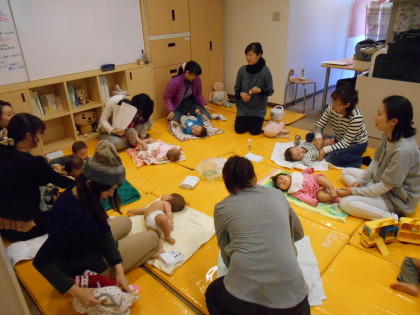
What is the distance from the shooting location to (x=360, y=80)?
13.0 feet

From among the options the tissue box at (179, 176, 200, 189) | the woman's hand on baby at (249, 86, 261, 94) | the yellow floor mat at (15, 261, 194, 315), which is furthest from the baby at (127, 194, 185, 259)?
the woman's hand on baby at (249, 86, 261, 94)

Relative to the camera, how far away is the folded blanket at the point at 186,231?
7.06ft

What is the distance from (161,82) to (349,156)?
9.19ft

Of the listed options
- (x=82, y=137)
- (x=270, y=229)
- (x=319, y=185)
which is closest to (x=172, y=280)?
(x=270, y=229)

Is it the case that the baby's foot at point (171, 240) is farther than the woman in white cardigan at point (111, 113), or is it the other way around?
the woman in white cardigan at point (111, 113)

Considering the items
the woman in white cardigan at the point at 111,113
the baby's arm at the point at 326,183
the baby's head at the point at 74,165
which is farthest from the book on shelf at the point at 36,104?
the baby's arm at the point at 326,183

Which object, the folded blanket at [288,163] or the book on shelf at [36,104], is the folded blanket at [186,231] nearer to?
the folded blanket at [288,163]

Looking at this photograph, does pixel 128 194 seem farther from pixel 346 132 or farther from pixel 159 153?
pixel 346 132

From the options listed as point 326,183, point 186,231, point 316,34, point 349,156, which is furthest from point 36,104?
point 316,34

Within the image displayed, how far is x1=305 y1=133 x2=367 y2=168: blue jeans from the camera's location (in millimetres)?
3154

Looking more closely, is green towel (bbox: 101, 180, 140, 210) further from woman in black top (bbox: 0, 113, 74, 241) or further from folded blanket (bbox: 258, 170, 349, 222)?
folded blanket (bbox: 258, 170, 349, 222)

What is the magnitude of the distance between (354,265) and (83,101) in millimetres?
3490

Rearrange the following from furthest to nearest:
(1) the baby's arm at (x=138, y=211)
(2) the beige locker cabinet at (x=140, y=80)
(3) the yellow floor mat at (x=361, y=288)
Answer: (2) the beige locker cabinet at (x=140, y=80), (1) the baby's arm at (x=138, y=211), (3) the yellow floor mat at (x=361, y=288)

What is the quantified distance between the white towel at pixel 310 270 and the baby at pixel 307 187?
1.71ft
